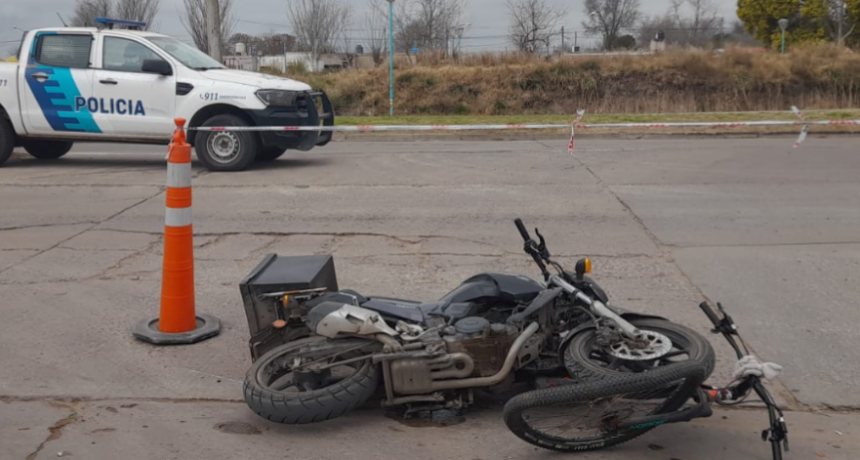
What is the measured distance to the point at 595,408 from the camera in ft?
12.5

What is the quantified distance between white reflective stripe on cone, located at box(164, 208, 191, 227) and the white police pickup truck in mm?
6688

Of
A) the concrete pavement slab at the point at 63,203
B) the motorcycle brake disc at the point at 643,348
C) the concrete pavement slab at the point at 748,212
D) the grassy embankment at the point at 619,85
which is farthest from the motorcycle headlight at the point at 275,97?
the grassy embankment at the point at 619,85

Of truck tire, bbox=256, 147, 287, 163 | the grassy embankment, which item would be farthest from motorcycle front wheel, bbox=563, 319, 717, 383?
the grassy embankment

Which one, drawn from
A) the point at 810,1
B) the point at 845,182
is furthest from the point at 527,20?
the point at 845,182

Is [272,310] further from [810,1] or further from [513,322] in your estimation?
[810,1]

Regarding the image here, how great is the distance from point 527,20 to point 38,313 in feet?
114

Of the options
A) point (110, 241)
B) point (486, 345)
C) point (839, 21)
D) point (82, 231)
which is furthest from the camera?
point (839, 21)

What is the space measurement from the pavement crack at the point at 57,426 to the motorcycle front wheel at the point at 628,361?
241cm

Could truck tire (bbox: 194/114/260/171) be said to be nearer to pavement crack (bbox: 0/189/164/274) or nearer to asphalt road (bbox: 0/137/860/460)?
asphalt road (bbox: 0/137/860/460)

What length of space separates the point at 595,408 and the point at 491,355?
571mm

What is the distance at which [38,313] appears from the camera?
5941mm

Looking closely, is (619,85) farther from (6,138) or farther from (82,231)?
(82,231)

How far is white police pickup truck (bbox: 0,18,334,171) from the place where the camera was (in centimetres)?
1193

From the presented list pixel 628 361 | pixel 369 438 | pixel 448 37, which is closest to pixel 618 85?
pixel 448 37
